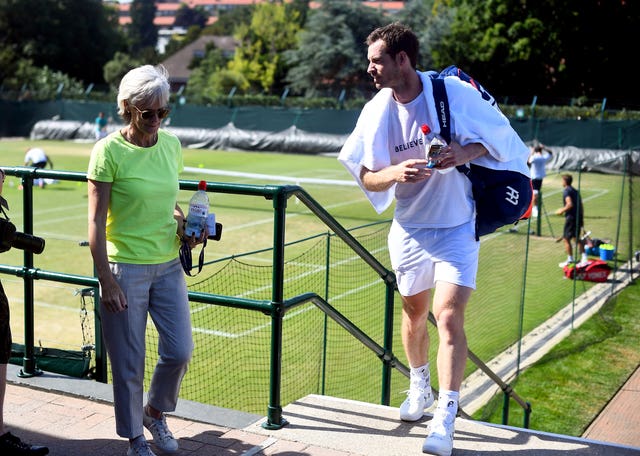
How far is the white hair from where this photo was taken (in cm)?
352

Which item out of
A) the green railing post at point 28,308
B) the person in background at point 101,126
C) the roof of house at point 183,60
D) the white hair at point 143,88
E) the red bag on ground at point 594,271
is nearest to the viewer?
the white hair at point 143,88

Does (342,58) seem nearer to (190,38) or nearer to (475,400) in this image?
(475,400)

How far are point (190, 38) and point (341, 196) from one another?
96.2 metres

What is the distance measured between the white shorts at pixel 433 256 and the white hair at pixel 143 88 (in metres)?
1.38

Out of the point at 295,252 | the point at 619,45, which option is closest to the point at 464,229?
the point at 295,252

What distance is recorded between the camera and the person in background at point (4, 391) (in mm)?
3711

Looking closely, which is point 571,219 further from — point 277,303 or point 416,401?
point 277,303

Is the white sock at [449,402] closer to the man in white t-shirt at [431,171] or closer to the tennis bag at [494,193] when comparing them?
the man in white t-shirt at [431,171]

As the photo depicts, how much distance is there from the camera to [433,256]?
4.08m

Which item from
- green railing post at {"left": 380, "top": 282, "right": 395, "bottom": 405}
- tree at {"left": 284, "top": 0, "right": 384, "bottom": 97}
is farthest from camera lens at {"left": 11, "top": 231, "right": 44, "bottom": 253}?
tree at {"left": 284, "top": 0, "right": 384, "bottom": 97}

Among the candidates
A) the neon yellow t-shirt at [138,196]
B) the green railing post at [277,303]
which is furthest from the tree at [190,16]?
the neon yellow t-shirt at [138,196]

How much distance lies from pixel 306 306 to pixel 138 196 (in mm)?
6770

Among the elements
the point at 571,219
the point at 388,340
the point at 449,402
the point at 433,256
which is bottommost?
the point at 571,219

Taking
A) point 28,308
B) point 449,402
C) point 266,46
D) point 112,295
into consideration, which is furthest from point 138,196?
point 266,46
